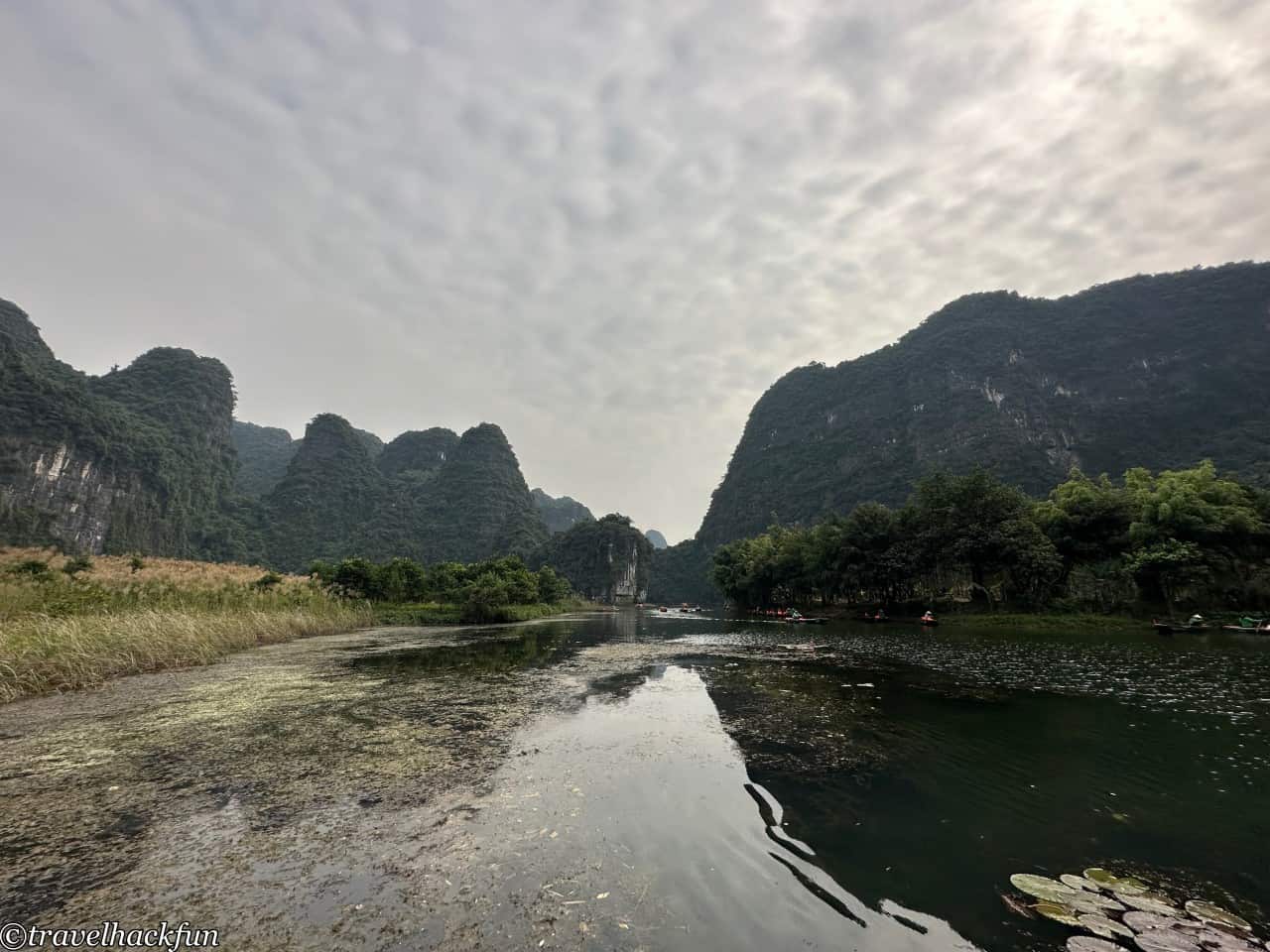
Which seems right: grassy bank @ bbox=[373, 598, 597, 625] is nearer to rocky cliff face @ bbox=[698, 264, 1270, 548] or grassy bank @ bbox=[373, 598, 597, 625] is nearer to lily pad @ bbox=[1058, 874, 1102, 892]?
lily pad @ bbox=[1058, 874, 1102, 892]

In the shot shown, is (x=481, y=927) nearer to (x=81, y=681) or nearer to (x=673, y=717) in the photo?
(x=673, y=717)

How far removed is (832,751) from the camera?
704 centimetres

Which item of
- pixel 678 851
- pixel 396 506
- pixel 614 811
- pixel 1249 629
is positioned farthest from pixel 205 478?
pixel 1249 629

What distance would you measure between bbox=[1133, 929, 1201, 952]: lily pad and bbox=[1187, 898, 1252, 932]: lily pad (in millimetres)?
381

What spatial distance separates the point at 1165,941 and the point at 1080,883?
80 cm

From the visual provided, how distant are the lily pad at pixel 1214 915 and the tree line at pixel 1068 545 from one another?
38.6 meters

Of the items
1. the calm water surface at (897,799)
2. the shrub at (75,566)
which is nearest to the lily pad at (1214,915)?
the calm water surface at (897,799)

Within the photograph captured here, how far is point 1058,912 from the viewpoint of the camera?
333 centimetres

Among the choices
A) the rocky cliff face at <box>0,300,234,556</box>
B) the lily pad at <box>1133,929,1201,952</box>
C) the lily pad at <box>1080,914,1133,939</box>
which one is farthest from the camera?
the rocky cliff face at <box>0,300,234,556</box>

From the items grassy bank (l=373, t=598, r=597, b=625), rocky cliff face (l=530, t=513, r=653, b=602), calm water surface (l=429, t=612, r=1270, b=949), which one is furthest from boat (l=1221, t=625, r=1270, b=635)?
rocky cliff face (l=530, t=513, r=653, b=602)

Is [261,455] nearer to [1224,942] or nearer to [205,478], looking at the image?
[205,478]

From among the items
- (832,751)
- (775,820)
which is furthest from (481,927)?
(832,751)

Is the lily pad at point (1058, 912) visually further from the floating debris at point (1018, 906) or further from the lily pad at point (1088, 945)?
the lily pad at point (1088, 945)

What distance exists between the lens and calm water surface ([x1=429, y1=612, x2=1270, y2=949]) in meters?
3.52
